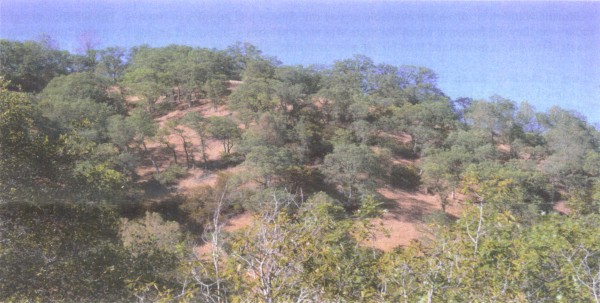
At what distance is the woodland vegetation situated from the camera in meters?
2.45

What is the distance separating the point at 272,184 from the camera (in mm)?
13688

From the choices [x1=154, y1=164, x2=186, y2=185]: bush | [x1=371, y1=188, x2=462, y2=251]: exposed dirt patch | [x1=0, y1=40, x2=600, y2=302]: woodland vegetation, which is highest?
[x1=0, y1=40, x2=600, y2=302]: woodland vegetation

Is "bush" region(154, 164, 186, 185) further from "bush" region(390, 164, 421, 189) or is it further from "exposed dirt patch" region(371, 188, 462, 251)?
"bush" region(390, 164, 421, 189)

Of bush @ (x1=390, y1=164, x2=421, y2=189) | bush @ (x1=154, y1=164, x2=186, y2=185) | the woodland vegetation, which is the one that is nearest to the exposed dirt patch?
the woodland vegetation

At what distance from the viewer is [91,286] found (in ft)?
11.8

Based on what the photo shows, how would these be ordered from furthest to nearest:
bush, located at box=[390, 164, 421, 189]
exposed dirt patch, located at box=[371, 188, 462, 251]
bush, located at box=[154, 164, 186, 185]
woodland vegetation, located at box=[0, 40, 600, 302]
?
1. bush, located at box=[390, 164, 421, 189]
2. bush, located at box=[154, 164, 186, 185]
3. exposed dirt patch, located at box=[371, 188, 462, 251]
4. woodland vegetation, located at box=[0, 40, 600, 302]

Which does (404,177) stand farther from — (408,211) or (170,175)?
(170,175)

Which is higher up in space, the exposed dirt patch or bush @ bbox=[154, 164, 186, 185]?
bush @ bbox=[154, 164, 186, 185]

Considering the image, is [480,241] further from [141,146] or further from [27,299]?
[141,146]

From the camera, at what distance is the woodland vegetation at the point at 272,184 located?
245cm

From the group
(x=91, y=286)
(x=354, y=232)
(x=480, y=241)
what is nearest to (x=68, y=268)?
(x=91, y=286)

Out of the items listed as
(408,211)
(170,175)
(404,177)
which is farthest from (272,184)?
(404,177)

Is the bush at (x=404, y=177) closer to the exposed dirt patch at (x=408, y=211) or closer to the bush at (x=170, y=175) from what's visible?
the exposed dirt patch at (x=408, y=211)

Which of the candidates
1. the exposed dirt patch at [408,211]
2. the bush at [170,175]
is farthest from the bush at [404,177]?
the bush at [170,175]
